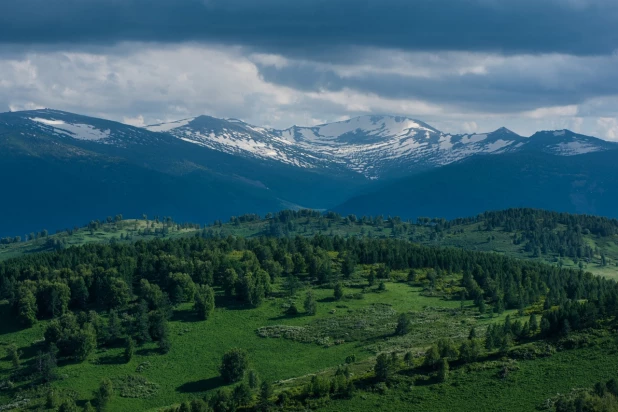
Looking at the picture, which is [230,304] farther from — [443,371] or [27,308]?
[443,371]

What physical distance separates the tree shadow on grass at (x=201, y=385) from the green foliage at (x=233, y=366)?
1.71m

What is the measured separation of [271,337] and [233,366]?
73.4 ft

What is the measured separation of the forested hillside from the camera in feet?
377

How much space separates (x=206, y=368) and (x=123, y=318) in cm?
3096

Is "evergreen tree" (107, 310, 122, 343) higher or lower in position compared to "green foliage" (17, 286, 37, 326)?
lower

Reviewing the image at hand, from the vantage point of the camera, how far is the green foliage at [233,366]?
137m

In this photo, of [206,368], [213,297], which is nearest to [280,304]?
[213,297]

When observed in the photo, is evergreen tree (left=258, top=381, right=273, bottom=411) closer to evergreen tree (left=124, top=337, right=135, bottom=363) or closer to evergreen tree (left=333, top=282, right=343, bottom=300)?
evergreen tree (left=124, top=337, right=135, bottom=363)

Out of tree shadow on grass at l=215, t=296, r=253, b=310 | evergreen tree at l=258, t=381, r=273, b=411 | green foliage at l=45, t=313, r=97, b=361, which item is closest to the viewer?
evergreen tree at l=258, t=381, r=273, b=411

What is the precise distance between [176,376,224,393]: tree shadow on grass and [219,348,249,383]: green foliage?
67.3 inches

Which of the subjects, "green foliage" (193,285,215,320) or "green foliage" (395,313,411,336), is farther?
"green foliage" (193,285,215,320)

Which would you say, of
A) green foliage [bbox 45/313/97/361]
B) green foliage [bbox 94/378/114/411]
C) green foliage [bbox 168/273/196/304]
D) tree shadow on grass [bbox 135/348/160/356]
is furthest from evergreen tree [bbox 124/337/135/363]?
green foliage [bbox 168/273/196/304]

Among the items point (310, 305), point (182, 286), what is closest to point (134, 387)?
point (182, 286)

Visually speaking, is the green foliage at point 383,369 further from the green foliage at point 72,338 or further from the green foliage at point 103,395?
the green foliage at point 72,338
